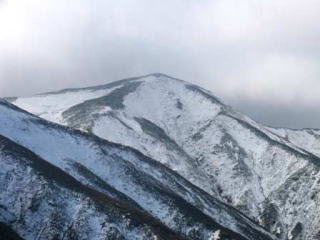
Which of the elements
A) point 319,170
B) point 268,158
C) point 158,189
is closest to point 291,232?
point 319,170

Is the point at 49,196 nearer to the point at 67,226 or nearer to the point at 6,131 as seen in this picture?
the point at 67,226

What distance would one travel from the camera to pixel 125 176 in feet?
388

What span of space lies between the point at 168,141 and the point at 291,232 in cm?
5502

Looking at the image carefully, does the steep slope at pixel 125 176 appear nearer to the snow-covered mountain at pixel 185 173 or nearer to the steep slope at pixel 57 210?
the snow-covered mountain at pixel 185 173

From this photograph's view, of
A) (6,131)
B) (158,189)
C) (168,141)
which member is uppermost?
(6,131)

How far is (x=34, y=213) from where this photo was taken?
277 ft

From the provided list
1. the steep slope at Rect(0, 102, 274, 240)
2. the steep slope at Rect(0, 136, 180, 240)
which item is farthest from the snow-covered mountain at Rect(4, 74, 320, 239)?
the steep slope at Rect(0, 136, 180, 240)

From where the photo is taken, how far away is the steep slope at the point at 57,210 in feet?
271

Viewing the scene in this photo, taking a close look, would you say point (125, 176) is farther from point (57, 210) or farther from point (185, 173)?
point (185, 173)

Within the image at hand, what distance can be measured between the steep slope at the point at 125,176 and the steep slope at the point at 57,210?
11544 mm

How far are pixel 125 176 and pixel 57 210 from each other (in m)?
33.3

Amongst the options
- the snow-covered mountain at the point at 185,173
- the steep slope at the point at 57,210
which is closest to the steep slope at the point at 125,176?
the snow-covered mountain at the point at 185,173

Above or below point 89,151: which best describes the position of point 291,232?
below

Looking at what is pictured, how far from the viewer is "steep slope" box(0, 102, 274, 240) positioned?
4126 inches
